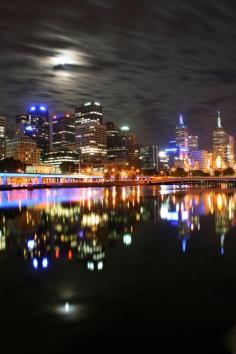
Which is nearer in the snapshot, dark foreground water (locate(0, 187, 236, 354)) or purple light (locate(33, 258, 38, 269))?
dark foreground water (locate(0, 187, 236, 354))

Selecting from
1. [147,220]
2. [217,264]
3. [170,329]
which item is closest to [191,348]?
[170,329]

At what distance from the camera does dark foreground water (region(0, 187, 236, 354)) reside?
29.5 ft

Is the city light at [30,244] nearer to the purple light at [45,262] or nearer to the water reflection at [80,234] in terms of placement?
the water reflection at [80,234]

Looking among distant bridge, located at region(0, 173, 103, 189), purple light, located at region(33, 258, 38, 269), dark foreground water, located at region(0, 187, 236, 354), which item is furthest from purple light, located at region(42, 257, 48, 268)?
distant bridge, located at region(0, 173, 103, 189)

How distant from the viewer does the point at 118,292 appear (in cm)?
1235

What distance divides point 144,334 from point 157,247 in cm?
1059

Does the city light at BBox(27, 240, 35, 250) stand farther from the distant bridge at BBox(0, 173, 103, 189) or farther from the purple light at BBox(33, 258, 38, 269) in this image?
the distant bridge at BBox(0, 173, 103, 189)

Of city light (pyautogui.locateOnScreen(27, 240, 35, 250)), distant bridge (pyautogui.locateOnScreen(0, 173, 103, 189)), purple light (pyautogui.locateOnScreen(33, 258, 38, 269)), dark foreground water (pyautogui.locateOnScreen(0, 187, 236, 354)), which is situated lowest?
dark foreground water (pyautogui.locateOnScreen(0, 187, 236, 354))

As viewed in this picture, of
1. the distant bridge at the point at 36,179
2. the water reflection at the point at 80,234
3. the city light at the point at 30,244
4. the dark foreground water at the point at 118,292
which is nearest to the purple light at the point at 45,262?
the water reflection at the point at 80,234

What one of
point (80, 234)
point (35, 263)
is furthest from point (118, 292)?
point (80, 234)

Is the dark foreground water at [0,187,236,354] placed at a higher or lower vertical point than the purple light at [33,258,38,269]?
lower

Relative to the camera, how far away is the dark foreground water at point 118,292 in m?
8.98

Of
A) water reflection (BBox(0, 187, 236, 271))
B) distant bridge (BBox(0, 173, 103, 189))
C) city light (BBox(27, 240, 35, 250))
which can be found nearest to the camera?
water reflection (BBox(0, 187, 236, 271))

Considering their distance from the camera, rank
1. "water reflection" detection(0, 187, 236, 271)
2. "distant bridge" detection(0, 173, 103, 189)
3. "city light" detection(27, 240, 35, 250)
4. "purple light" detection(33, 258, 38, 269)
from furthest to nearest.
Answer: "distant bridge" detection(0, 173, 103, 189) → "city light" detection(27, 240, 35, 250) → "water reflection" detection(0, 187, 236, 271) → "purple light" detection(33, 258, 38, 269)
